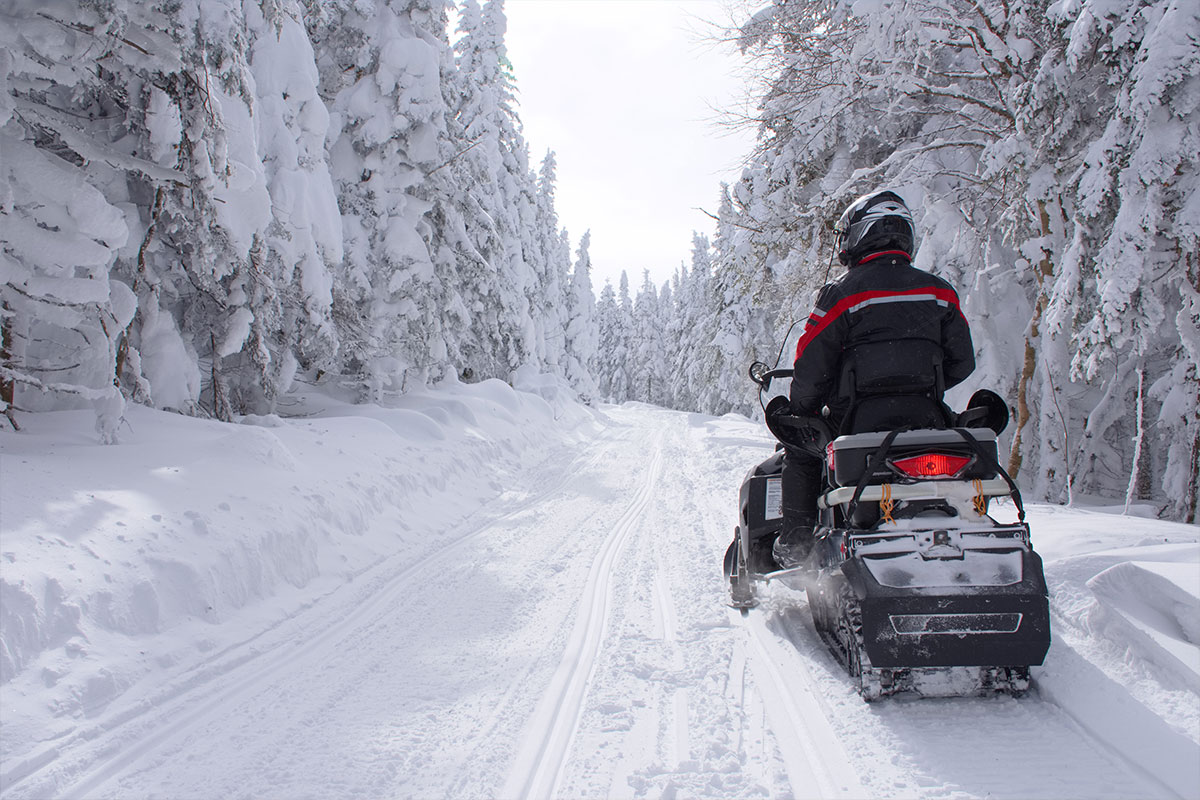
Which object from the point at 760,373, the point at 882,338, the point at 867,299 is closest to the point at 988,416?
the point at 882,338

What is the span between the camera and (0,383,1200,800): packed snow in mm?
2424

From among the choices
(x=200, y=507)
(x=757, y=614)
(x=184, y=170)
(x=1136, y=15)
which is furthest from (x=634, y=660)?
(x=1136, y=15)


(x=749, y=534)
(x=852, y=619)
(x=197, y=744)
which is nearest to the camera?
(x=197, y=744)

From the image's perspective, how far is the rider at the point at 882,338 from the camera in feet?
10.4

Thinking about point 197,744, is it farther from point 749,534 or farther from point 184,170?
point 184,170

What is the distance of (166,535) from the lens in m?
4.25

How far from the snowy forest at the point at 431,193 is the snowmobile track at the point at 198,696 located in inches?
109

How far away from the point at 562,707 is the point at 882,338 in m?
2.41

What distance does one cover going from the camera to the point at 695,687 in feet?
10.3

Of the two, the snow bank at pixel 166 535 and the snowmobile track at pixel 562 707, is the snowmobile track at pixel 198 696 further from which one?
the snowmobile track at pixel 562 707

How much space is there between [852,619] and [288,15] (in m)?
10.6

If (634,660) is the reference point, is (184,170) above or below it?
above

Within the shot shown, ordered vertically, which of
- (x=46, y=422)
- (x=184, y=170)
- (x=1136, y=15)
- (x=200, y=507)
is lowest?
(x=200, y=507)

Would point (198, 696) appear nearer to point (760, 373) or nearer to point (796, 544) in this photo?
point (796, 544)
